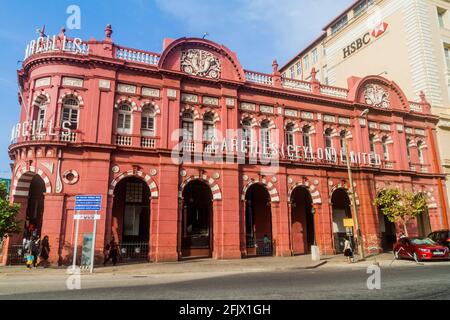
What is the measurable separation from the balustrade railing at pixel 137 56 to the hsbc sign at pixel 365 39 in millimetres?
26873

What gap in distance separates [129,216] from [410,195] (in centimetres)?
2133

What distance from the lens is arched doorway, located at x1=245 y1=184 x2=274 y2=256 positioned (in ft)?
85.0

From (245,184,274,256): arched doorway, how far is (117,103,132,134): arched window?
419 inches

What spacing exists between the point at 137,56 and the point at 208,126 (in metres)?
6.95

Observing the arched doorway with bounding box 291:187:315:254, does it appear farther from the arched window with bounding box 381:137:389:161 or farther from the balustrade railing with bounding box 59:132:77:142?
the balustrade railing with bounding box 59:132:77:142

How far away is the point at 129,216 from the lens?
23656 millimetres

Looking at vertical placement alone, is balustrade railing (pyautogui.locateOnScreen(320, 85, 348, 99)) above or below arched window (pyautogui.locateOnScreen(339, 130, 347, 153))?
A: above

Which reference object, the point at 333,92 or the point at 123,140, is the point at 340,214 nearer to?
the point at 333,92

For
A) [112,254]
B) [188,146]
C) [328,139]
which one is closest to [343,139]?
[328,139]

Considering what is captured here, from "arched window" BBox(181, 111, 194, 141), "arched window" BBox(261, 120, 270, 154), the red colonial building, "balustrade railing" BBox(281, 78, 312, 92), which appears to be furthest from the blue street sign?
"balustrade railing" BBox(281, 78, 312, 92)

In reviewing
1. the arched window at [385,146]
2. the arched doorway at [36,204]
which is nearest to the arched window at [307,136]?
the arched window at [385,146]

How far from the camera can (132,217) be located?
23719 mm
